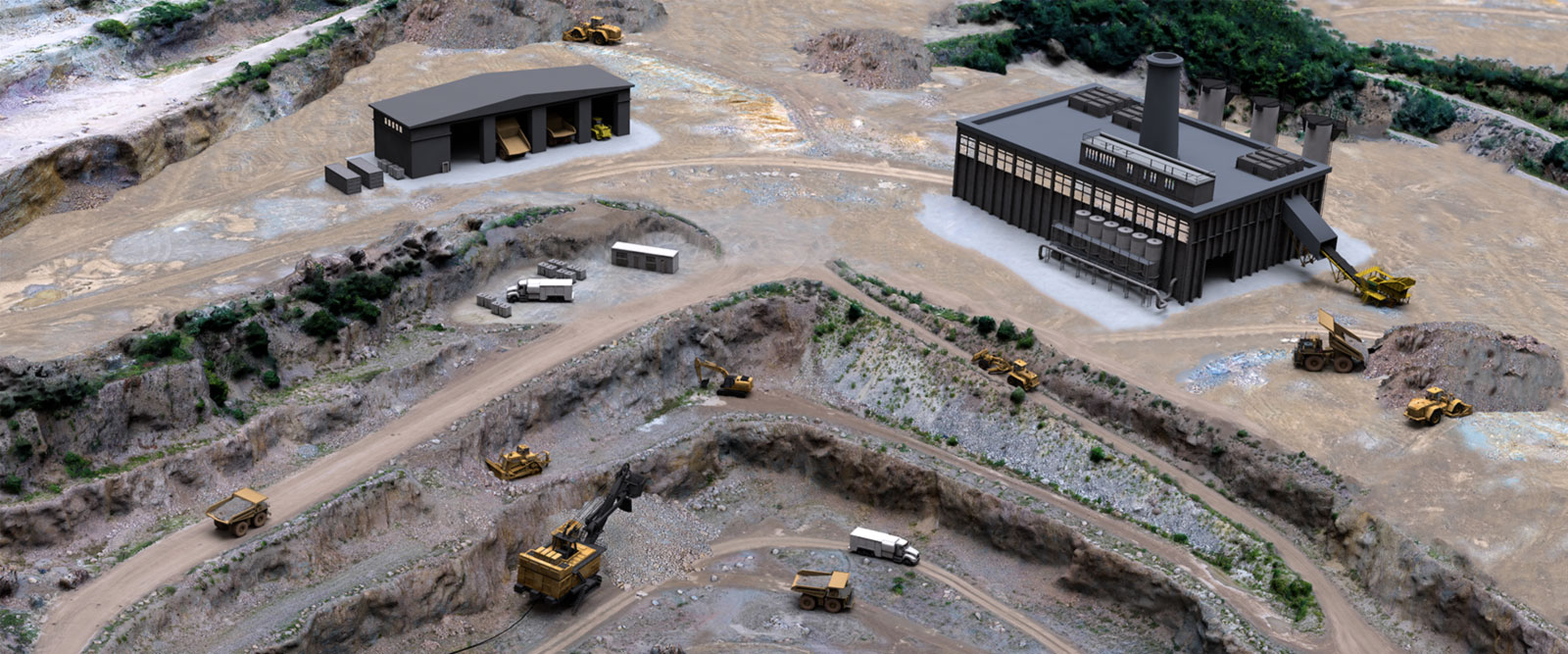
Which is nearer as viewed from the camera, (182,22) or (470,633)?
(470,633)

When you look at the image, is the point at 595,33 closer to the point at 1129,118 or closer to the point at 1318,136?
the point at 1129,118

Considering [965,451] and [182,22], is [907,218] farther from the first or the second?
[182,22]

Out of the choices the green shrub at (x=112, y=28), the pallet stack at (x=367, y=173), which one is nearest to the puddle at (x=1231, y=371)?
the pallet stack at (x=367, y=173)

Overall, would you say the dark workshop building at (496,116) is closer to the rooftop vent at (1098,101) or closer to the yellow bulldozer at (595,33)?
the yellow bulldozer at (595,33)

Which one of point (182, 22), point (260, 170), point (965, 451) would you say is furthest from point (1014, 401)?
point (182, 22)

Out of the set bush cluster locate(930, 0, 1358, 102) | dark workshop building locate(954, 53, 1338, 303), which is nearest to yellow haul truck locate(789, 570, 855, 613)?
dark workshop building locate(954, 53, 1338, 303)

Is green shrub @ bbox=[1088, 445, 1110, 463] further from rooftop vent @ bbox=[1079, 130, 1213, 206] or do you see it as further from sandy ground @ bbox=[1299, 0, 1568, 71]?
sandy ground @ bbox=[1299, 0, 1568, 71]

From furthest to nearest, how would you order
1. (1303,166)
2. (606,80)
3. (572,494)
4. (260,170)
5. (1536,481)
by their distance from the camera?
1. (606,80)
2. (260,170)
3. (1303,166)
4. (572,494)
5. (1536,481)
